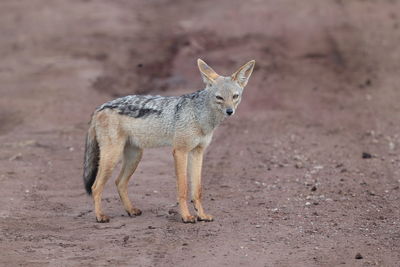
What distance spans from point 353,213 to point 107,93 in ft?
29.0

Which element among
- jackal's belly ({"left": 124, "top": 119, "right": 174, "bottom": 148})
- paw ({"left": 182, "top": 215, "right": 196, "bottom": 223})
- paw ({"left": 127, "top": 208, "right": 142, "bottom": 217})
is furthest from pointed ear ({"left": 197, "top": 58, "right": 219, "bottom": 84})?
paw ({"left": 127, "top": 208, "right": 142, "bottom": 217})

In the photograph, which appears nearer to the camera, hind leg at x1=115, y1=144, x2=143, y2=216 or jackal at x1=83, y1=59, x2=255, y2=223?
jackal at x1=83, y1=59, x2=255, y2=223

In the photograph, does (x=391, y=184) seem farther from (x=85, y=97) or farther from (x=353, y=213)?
(x=85, y=97)

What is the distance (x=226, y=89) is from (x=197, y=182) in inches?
47.5

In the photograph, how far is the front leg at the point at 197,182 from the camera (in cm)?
931

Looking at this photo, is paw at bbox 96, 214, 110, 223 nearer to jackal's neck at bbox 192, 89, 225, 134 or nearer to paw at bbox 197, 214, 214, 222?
paw at bbox 197, 214, 214, 222

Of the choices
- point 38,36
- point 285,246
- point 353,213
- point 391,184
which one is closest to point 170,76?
Result: point 38,36

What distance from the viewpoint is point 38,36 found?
19.7 metres

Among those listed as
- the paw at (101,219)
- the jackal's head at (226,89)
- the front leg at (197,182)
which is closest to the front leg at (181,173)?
the front leg at (197,182)

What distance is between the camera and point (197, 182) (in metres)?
9.49

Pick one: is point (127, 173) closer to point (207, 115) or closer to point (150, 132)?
point (150, 132)

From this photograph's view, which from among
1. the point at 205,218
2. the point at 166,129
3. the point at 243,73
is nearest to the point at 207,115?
the point at 166,129

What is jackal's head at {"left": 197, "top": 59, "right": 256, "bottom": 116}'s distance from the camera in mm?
9352

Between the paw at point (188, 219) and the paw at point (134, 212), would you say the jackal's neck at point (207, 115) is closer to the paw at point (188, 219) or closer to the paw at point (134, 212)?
the paw at point (188, 219)
